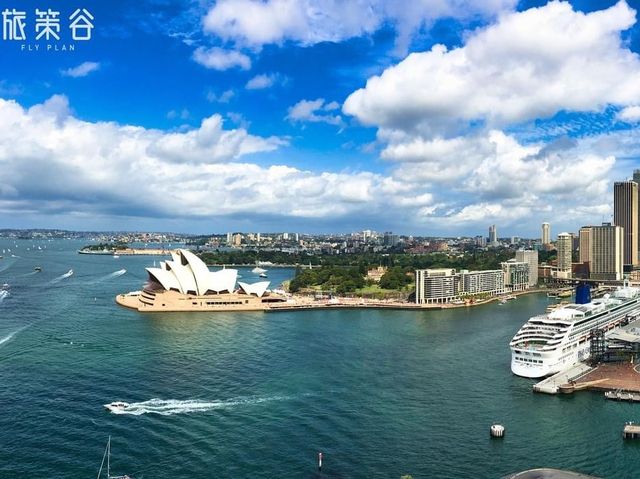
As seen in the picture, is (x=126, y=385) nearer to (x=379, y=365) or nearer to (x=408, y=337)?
(x=379, y=365)

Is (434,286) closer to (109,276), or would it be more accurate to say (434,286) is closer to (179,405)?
(179,405)

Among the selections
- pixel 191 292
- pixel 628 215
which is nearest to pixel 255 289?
pixel 191 292

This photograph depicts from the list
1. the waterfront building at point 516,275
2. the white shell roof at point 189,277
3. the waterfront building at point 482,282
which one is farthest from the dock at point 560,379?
the waterfront building at point 516,275

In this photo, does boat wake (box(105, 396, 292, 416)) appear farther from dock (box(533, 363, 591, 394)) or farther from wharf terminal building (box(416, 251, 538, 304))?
wharf terminal building (box(416, 251, 538, 304))

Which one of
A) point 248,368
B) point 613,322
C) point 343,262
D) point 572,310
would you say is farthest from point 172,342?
point 343,262

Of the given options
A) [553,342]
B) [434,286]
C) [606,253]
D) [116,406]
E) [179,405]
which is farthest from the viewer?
[606,253]

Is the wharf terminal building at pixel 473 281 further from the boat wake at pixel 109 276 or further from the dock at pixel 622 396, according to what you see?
the boat wake at pixel 109 276

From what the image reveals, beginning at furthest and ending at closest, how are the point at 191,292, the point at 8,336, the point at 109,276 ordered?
the point at 109,276 < the point at 191,292 < the point at 8,336

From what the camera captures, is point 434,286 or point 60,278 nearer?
point 434,286
